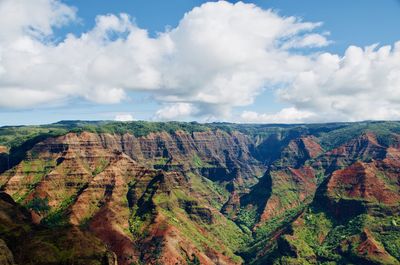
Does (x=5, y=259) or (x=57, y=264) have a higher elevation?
(x=5, y=259)

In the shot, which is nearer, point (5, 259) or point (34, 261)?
point (5, 259)

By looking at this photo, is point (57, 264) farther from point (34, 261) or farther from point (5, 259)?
point (5, 259)

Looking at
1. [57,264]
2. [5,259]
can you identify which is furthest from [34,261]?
[5,259]

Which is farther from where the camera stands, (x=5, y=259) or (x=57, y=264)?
(x=57, y=264)
